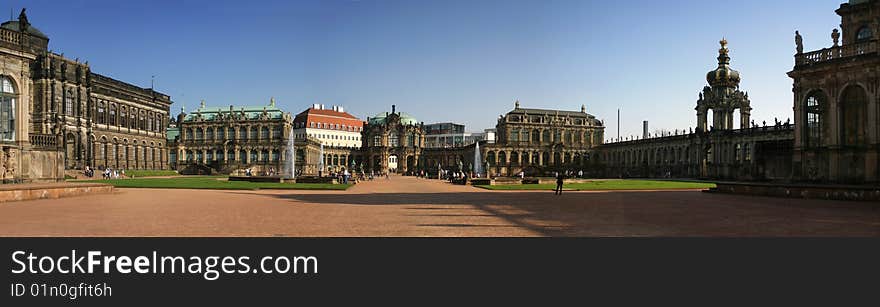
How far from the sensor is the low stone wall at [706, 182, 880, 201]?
2197 cm

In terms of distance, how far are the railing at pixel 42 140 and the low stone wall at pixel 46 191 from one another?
26.2 ft

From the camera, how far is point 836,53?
1247 inches

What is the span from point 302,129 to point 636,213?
129 meters

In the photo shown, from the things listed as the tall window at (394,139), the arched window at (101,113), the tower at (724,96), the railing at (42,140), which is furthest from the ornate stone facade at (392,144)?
the railing at (42,140)

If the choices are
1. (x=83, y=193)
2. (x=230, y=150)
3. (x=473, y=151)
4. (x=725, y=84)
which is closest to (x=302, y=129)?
(x=230, y=150)

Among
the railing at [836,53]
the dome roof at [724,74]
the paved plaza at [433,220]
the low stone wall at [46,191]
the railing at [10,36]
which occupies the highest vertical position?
the dome roof at [724,74]

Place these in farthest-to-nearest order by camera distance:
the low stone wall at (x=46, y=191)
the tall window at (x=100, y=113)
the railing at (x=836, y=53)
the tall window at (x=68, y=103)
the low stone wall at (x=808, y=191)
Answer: the tall window at (x=100, y=113)
the tall window at (x=68, y=103)
the railing at (x=836, y=53)
the low stone wall at (x=808, y=191)
the low stone wall at (x=46, y=191)

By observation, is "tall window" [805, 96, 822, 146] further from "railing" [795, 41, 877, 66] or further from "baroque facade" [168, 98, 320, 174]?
"baroque facade" [168, 98, 320, 174]

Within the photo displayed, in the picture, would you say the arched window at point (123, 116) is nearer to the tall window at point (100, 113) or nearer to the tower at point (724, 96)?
the tall window at point (100, 113)

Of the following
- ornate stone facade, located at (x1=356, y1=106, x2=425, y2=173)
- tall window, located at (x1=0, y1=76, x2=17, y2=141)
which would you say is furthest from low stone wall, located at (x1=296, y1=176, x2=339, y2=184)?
ornate stone facade, located at (x1=356, y1=106, x2=425, y2=173)

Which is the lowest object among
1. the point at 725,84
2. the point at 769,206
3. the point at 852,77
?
the point at 769,206

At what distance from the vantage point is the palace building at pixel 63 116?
28.3 m

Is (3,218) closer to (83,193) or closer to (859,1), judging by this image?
(83,193)

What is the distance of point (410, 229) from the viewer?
12719mm
